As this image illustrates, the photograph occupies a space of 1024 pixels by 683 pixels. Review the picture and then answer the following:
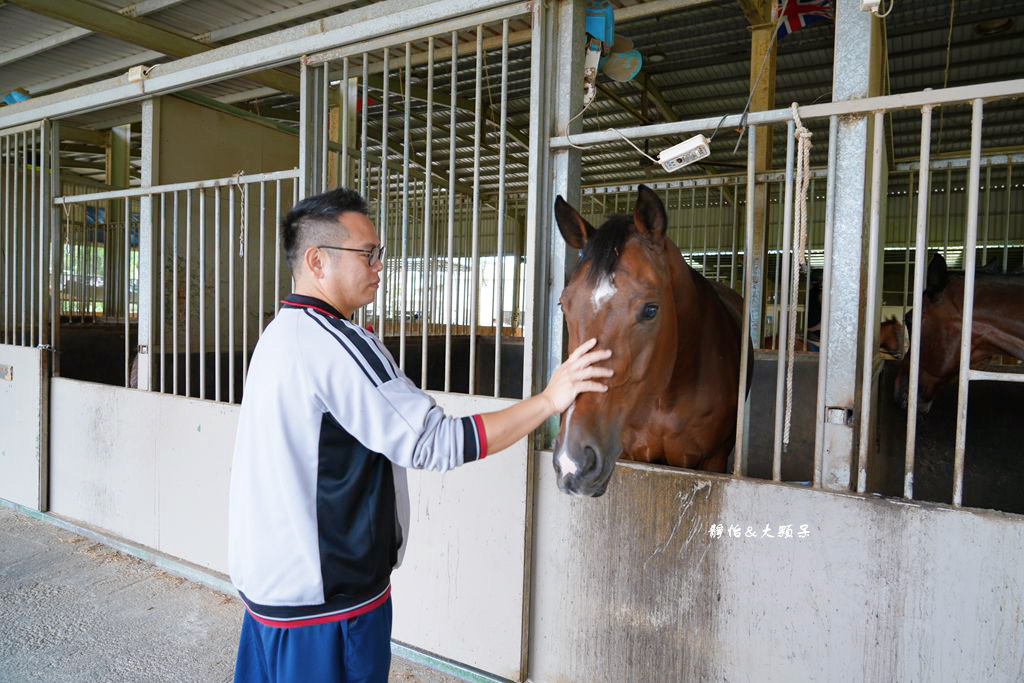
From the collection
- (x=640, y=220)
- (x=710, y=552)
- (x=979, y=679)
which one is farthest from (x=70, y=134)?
(x=979, y=679)

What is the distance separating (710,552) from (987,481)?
2472 millimetres

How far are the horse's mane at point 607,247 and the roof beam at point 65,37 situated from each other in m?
4.88

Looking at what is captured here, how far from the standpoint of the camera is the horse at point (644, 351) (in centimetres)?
156

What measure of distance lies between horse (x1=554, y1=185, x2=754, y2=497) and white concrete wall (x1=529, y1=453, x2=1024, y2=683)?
37 cm

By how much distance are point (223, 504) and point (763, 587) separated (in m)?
2.63

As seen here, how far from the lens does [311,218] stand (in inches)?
56.3

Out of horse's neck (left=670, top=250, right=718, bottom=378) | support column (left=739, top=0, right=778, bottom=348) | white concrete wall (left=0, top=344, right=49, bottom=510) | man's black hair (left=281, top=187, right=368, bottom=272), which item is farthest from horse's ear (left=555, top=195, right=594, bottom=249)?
white concrete wall (left=0, top=344, right=49, bottom=510)

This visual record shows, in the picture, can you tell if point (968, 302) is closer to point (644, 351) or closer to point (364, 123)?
point (644, 351)

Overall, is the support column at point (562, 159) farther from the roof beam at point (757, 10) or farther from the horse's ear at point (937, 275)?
the roof beam at point (757, 10)

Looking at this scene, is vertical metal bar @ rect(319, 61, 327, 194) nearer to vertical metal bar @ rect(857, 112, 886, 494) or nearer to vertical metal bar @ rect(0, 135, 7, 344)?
vertical metal bar @ rect(857, 112, 886, 494)

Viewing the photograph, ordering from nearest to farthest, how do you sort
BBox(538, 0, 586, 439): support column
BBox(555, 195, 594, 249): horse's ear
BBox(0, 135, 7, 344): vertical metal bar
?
1. BBox(555, 195, 594, 249): horse's ear
2. BBox(538, 0, 586, 439): support column
3. BBox(0, 135, 7, 344): vertical metal bar

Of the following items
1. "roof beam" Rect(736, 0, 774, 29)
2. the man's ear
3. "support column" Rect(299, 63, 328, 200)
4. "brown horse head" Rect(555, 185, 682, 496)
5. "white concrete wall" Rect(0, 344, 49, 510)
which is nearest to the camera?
the man's ear

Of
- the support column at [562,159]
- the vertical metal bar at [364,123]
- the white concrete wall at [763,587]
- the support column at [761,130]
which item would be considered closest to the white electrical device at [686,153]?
the support column at [562,159]

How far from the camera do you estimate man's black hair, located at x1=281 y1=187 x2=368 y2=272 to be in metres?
1.42
